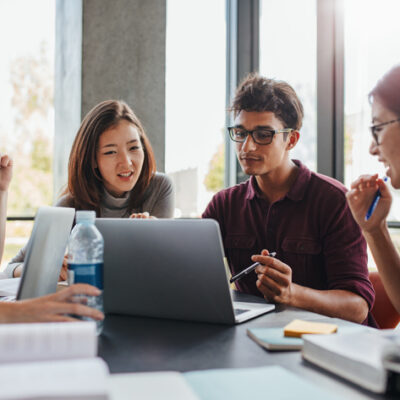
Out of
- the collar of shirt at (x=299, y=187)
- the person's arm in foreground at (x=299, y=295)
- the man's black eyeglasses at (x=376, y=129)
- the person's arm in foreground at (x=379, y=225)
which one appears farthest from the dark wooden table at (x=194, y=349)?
the collar of shirt at (x=299, y=187)

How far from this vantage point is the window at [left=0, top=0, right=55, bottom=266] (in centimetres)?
322

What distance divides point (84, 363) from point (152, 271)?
519mm

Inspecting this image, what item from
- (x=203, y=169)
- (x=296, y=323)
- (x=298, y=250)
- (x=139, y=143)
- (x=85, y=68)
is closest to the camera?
(x=296, y=323)

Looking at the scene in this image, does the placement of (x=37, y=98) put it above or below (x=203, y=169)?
above

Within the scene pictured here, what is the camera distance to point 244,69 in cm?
339

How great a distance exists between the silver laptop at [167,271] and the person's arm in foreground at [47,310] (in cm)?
22

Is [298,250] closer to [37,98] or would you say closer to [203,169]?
[203,169]

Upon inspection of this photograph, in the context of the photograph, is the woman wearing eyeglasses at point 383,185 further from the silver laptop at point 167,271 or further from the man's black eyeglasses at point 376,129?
the silver laptop at point 167,271

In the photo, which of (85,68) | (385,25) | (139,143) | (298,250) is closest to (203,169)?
(85,68)

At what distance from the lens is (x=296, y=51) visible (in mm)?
2980

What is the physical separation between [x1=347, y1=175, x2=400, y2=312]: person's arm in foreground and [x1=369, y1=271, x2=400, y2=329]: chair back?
10 centimetres

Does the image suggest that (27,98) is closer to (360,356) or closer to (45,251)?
(45,251)

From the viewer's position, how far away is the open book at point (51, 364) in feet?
1.53

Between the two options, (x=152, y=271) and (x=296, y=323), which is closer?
(x=296, y=323)
